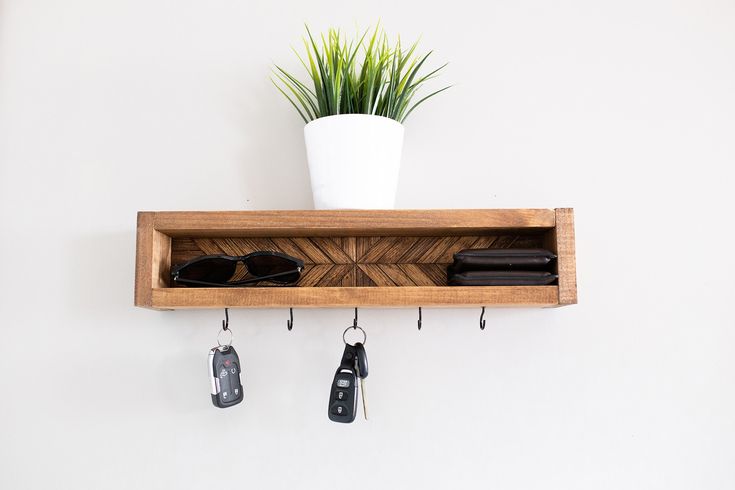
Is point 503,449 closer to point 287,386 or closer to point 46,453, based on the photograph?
A: point 287,386

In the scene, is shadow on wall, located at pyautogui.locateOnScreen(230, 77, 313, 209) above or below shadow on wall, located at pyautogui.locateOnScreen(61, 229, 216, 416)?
above

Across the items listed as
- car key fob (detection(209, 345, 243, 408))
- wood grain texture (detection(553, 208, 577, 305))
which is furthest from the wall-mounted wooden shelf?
car key fob (detection(209, 345, 243, 408))

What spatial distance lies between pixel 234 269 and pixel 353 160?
28 centimetres

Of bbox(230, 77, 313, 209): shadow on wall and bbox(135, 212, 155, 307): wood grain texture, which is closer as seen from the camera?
bbox(135, 212, 155, 307): wood grain texture

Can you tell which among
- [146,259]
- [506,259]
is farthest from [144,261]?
[506,259]

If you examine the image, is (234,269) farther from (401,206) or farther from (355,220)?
(401,206)

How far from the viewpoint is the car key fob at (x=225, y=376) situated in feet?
3.44

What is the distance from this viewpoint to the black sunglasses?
1.01 metres

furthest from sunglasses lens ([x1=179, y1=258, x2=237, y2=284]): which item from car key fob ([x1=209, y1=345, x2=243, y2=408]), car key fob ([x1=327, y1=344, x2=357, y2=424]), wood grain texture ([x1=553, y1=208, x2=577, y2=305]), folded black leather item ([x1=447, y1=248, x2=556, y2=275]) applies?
wood grain texture ([x1=553, y1=208, x2=577, y2=305])

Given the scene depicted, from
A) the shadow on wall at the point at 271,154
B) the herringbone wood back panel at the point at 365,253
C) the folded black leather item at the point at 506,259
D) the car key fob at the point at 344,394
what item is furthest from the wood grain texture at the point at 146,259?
the folded black leather item at the point at 506,259

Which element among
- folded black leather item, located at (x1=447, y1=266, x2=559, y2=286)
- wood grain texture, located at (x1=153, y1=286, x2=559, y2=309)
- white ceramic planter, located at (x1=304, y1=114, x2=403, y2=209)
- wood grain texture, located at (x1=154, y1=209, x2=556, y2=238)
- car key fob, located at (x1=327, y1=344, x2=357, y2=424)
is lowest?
car key fob, located at (x1=327, y1=344, x2=357, y2=424)

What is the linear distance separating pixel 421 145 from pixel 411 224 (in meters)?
0.26

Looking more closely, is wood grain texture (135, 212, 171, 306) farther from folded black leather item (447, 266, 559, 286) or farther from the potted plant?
folded black leather item (447, 266, 559, 286)

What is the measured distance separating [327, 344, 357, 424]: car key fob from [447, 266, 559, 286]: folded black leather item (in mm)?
250
